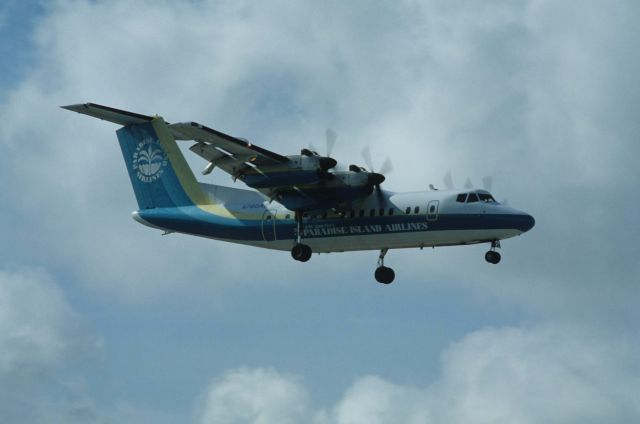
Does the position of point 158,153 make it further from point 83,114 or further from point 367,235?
point 367,235

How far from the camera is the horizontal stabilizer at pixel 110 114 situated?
35.2 meters

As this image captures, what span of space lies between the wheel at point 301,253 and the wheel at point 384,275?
3.17m

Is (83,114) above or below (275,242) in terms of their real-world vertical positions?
above

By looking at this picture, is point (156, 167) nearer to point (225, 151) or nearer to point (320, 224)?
point (225, 151)

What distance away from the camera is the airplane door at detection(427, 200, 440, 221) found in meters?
33.3

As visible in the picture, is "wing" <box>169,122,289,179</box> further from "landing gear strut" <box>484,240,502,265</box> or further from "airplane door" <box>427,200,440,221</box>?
"landing gear strut" <box>484,240,502,265</box>

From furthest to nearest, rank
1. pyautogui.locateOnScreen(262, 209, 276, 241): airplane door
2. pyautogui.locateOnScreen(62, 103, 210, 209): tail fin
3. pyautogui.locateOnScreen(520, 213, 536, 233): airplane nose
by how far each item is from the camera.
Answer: pyautogui.locateOnScreen(62, 103, 210, 209): tail fin → pyautogui.locateOnScreen(262, 209, 276, 241): airplane door → pyautogui.locateOnScreen(520, 213, 536, 233): airplane nose

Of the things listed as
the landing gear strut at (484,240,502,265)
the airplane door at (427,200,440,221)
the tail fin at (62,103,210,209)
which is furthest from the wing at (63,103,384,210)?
the landing gear strut at (484,240,502,265)

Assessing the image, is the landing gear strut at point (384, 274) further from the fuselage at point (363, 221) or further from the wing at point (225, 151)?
the wing at point (225, 151)

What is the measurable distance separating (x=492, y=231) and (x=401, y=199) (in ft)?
10.4

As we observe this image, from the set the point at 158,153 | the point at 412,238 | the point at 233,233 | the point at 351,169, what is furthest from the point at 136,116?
the point at 412,238

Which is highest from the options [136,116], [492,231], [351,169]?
[136,116]

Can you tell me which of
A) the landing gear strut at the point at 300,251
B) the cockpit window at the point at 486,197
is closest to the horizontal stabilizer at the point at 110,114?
the landing gear strut at the point at 300,251

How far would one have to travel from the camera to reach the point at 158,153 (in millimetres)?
38531
